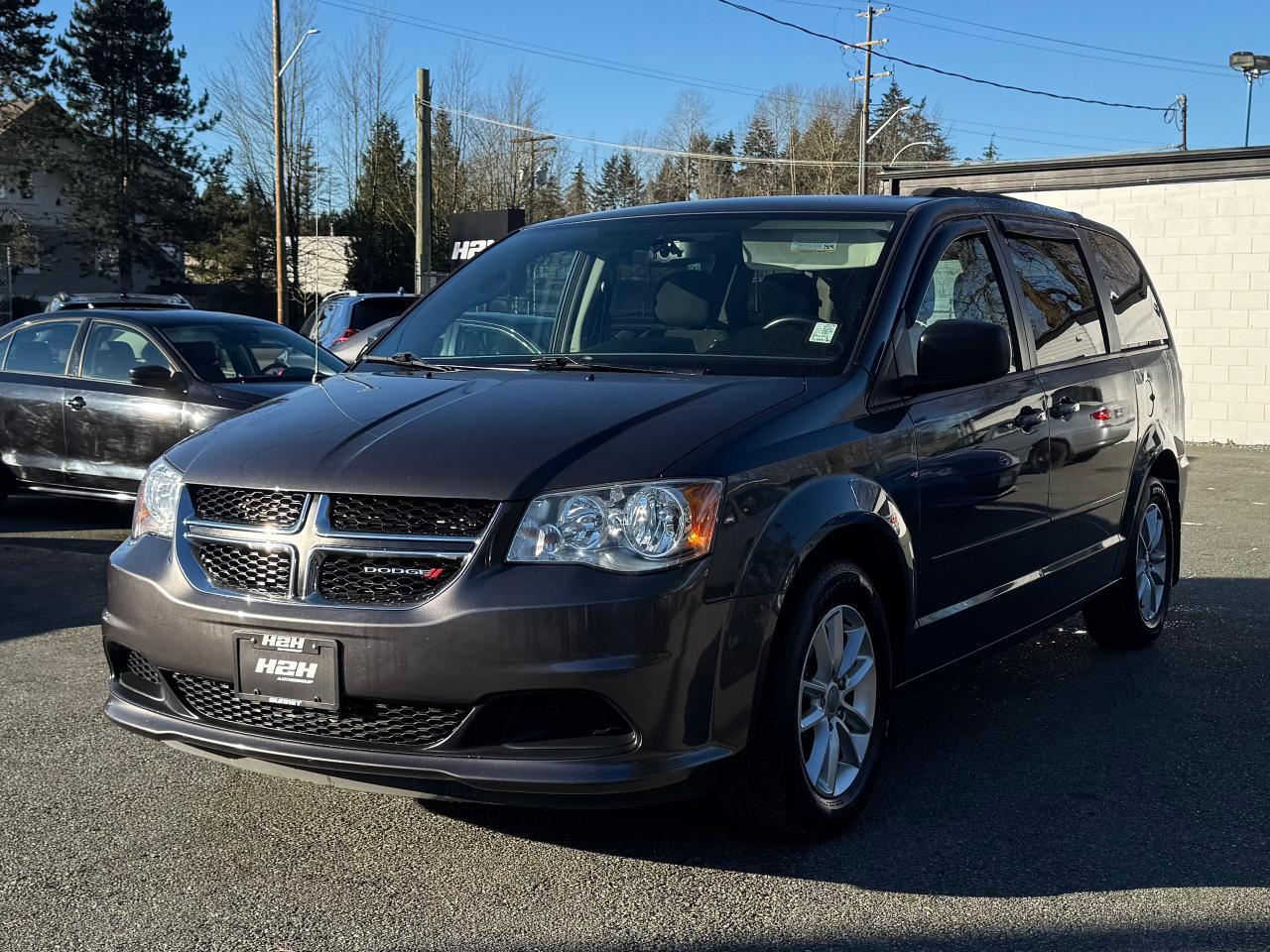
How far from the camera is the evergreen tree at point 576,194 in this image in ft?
191

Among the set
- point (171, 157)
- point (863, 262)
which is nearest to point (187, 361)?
point (863, 262)

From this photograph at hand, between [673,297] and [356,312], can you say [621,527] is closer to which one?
[673,297]

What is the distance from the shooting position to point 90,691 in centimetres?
543

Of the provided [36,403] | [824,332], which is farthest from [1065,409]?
[36,403]

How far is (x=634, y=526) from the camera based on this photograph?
3.37 meters

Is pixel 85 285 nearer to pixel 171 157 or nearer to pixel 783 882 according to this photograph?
pixel 171 157

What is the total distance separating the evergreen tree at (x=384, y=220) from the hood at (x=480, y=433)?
4601 cm

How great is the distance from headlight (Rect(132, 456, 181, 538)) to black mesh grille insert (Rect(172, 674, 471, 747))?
1.79 ft

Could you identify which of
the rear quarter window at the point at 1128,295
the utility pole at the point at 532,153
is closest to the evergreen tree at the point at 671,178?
the utility pole at the point at 532,153

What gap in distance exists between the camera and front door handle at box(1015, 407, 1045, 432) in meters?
4.88

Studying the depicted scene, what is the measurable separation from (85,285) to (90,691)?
5720 cm

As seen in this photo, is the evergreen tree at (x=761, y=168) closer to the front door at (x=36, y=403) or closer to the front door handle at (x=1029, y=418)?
the front door at (x=36, y=403)

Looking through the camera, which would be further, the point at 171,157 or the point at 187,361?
the point at 171,157

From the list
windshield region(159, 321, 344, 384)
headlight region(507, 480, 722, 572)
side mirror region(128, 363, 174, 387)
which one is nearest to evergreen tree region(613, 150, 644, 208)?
windshield region(159, 321, 344, 384)
